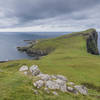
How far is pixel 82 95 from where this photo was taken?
19297mm

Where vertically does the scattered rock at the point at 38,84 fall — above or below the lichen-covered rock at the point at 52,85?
above

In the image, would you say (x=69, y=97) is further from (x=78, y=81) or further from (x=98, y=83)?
(x=98, y=83)

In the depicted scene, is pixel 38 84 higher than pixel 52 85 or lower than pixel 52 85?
higher

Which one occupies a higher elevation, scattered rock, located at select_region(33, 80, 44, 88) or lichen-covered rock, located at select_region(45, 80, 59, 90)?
scattered rock, located at select_region(33, 80, 44, 88)

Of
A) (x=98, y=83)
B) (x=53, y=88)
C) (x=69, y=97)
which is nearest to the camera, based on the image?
(x=69, y=97)

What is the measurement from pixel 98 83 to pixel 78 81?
21.1 feet

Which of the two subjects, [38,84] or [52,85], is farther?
[52,85]

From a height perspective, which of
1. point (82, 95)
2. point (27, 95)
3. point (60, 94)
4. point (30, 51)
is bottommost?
point (30, 51)

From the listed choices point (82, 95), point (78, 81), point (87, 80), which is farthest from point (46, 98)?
point (87, 80)

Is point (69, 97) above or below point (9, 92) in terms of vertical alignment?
below

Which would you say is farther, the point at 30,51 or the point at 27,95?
the point at 30,51

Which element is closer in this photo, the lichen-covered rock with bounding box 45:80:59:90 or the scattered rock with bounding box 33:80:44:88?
the scattered rock with bounding box 33:80:44:88

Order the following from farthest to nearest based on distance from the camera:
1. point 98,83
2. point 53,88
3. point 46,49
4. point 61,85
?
1. point 46,49
2. point 98,83
3. point 61,85
4. point 53,88

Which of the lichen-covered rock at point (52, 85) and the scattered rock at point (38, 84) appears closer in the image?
the scattered rock at point (38, 84)
